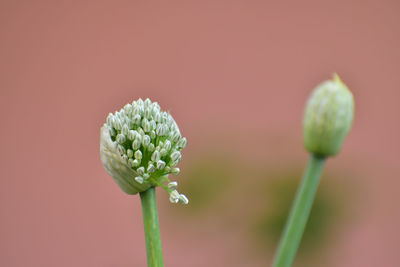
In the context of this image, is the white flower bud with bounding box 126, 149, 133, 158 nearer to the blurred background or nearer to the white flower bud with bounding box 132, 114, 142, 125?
the white flower bud with bounding box 132, 114, 142, 125

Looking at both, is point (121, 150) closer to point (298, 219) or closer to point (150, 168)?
point (150, 168)

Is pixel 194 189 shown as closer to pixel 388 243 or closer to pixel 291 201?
pixel 291 201

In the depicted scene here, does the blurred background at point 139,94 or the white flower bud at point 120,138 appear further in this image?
the blurred background at point 139,94

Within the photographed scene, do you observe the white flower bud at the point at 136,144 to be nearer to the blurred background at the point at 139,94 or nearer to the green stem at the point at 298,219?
the green stem at the point at 298,219

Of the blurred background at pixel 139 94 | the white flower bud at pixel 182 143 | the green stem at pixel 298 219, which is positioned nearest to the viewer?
the green stem at pixel 298 219

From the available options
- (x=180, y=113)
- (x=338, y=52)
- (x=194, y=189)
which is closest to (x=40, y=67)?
(x=180, y=113)

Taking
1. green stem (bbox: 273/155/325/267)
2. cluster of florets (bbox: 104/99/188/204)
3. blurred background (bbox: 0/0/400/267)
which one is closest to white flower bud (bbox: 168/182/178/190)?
cluster of florets (bbox: 104/99/188/204)

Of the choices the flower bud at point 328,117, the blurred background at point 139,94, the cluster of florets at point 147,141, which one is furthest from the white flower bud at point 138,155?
Result: the blurred background at point 139,94
